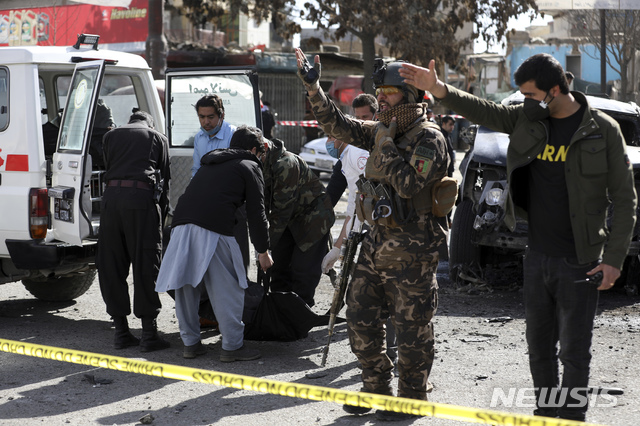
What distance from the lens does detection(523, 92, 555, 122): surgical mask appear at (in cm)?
393

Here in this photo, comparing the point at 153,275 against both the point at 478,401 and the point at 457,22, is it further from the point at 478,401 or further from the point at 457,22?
the point at 457,22

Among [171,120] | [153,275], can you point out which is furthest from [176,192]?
[153,275]

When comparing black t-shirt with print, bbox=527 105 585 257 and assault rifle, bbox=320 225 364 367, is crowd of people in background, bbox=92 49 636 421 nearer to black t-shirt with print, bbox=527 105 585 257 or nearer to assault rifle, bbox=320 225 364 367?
black t-shirt with print, bbox=527 105 585 257

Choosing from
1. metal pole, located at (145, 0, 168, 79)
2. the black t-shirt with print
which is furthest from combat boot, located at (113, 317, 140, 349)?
metal pole, located at (145, 0, 168, 79)

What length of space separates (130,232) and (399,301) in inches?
96.6

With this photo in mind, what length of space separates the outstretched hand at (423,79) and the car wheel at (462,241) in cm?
393

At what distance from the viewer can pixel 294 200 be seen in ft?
20.4

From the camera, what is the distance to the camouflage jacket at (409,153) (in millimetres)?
4305

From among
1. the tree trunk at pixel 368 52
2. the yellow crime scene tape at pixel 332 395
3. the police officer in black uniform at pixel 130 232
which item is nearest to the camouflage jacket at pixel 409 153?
the yellow crime scene tape at pixel 332 395

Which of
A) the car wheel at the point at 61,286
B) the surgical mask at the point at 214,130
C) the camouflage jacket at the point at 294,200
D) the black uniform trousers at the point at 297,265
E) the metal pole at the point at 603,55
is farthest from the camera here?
the metal pole at the point at 603,55

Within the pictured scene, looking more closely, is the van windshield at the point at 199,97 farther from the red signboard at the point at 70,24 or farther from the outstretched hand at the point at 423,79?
the red signboard at the point at 70,24

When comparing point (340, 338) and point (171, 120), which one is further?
point (171, 120)

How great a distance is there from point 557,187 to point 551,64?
59 centimetres

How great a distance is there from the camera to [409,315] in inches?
174
